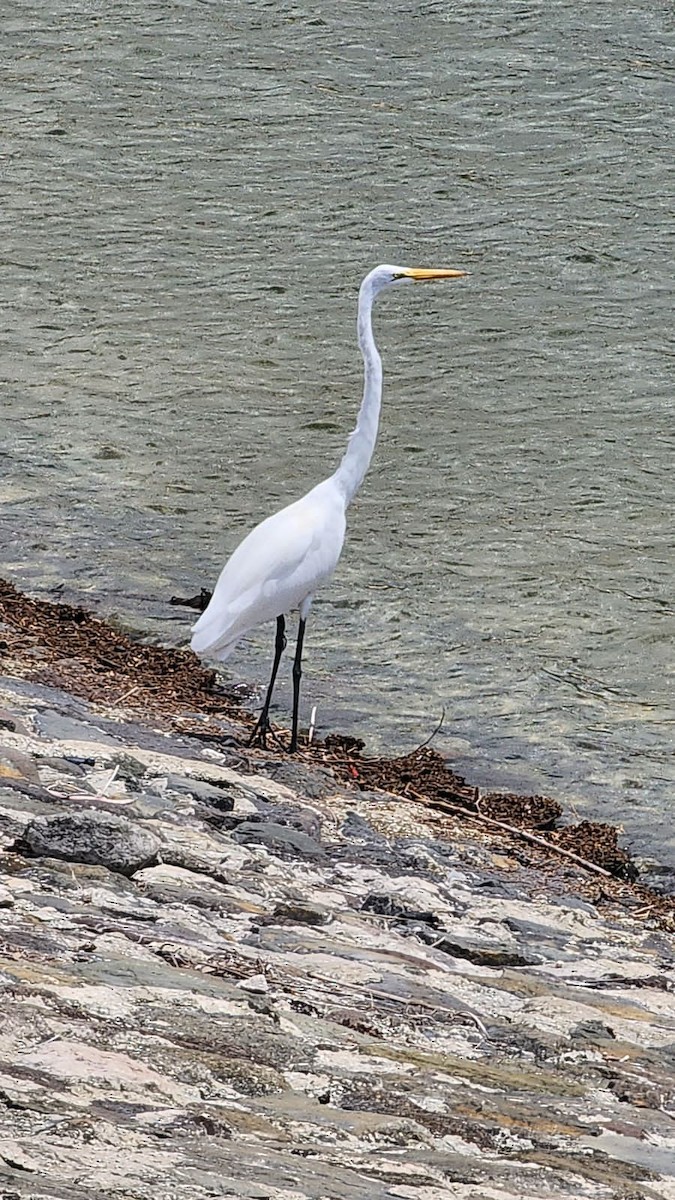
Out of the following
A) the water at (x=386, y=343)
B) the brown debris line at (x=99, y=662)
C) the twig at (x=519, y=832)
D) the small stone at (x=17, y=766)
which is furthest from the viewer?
the water at (x=386, y=343)

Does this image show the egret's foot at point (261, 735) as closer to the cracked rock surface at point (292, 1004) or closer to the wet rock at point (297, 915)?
the cracked rock surface at point (292, 1004)

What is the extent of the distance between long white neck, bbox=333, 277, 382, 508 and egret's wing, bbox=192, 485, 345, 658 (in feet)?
0.61

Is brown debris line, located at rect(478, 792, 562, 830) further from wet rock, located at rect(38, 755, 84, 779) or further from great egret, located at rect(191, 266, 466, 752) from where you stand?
wet rock, located at rect(38, 755, 84, 779)

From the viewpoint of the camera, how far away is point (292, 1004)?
302cm

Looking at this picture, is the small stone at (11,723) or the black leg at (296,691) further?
the black leg at (296,691)

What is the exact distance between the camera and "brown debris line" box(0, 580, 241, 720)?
5.54 metres

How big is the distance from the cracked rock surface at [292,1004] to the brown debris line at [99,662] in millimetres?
Answer: 778

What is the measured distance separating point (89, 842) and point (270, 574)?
1890 millimetres

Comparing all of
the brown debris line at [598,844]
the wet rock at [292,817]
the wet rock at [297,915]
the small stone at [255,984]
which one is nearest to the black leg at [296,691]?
the wet rock at [292,817]

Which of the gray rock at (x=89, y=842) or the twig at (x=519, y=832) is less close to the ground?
the gray rock at (x=89, y=842)

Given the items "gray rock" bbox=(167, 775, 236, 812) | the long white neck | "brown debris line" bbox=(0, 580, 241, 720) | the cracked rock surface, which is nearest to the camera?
the cracked rock surface

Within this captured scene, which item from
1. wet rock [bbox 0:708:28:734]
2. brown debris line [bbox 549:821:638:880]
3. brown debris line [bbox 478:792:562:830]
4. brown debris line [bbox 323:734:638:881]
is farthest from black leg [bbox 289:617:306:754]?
wet rock [bbox 0:708:28:734]

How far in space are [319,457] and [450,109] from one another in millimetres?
4876

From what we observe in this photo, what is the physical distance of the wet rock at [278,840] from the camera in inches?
165
